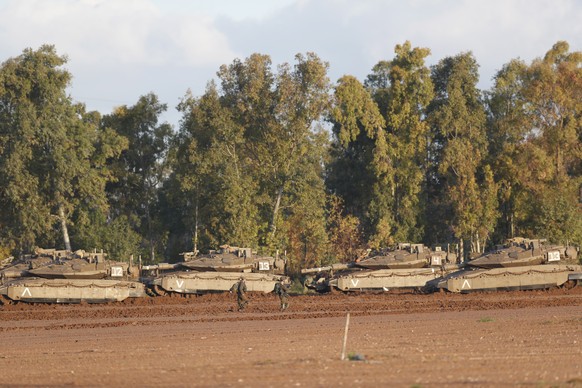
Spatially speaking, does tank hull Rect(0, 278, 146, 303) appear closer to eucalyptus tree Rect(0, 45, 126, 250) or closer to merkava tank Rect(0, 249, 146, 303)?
merkava tank Rect(0, 249, 146, 303)

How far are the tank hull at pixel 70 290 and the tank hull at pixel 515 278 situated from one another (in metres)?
12.4

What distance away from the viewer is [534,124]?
62.5m

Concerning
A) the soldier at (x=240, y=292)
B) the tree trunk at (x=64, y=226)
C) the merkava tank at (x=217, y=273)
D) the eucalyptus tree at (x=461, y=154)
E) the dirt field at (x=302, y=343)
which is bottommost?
the dirt field at (x=302, y=343)

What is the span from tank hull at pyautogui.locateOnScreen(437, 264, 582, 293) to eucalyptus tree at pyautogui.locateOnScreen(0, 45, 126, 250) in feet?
80.0

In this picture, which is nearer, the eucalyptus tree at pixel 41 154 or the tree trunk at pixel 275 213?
the eucalyptus tree at pixel 41 154

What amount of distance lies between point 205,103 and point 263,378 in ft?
149

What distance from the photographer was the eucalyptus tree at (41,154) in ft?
189

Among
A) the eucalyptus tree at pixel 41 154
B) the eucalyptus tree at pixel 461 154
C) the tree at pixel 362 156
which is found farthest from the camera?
the tree at pixel 362 156

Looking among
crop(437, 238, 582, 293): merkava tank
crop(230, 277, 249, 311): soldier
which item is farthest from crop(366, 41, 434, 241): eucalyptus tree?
crop(230, 277, 249, 311): soldier

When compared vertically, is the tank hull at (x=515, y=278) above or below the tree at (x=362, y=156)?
below

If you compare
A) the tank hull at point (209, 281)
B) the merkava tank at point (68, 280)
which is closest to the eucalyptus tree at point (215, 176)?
the tank hull at point (209, 281)

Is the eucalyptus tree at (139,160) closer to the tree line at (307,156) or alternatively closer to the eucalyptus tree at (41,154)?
the tree line at (307,156)

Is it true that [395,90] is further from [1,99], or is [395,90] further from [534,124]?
[1,99]

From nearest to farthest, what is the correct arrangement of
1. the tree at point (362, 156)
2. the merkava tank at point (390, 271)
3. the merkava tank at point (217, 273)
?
the merkava tank at point (217, 273)
the merkava tank at point (390, 271)
the tree at point (362, 156)
